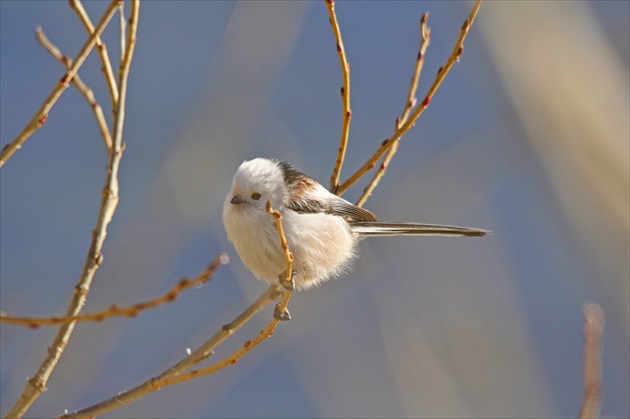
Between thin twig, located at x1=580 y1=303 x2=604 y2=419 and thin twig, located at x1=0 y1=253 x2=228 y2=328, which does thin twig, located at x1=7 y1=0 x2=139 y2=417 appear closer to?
thin twig, located at x1=0 y1=253 x2=228 y2=328

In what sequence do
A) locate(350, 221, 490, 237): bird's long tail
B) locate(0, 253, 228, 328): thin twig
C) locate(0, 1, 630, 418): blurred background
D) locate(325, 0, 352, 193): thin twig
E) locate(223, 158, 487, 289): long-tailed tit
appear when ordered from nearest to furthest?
locate(0, 253, 228, 328): thin twig < locate(325, 0, 352, 193): thin twig < locate(223, 158, 487, 289): long-tailed tit < locate(350, 221, 490, 237): bird's long tail < locate(0, 1, 630, 418): blurred background

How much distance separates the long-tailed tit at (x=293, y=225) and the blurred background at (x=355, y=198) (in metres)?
1.03

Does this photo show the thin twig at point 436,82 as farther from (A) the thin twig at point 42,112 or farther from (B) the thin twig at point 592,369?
(A) the thin twig at point 42,112

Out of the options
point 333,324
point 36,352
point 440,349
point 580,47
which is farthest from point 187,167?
point 580,47

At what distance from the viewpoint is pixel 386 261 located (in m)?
4.62

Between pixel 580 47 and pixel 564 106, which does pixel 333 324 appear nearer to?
pixel 564 106

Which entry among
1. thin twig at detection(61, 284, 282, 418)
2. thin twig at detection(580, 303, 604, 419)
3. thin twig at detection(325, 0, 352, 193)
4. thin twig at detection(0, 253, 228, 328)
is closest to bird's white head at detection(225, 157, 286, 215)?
thin twig at detection(325, 0, 352, 193)

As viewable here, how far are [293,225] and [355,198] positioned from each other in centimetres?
188

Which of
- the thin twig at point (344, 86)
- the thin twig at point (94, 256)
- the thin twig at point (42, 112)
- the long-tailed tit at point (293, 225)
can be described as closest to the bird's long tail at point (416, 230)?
the long-tailed tit at point (293, 225)

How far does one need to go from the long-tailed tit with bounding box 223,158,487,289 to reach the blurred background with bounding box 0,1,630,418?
1026 millimetres

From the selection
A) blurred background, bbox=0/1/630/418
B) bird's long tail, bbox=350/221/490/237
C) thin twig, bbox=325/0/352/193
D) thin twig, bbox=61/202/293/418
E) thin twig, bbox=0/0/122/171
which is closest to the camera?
thin twig, bbox=0/0/122/171

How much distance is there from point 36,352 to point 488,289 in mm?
2648

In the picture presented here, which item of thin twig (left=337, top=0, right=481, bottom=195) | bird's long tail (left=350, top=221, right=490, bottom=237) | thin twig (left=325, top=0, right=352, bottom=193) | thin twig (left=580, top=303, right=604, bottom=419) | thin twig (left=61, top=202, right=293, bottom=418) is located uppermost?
thin twig (left=325, top=0, right=352, bottom=193)

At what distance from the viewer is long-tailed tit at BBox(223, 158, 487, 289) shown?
2.48m
